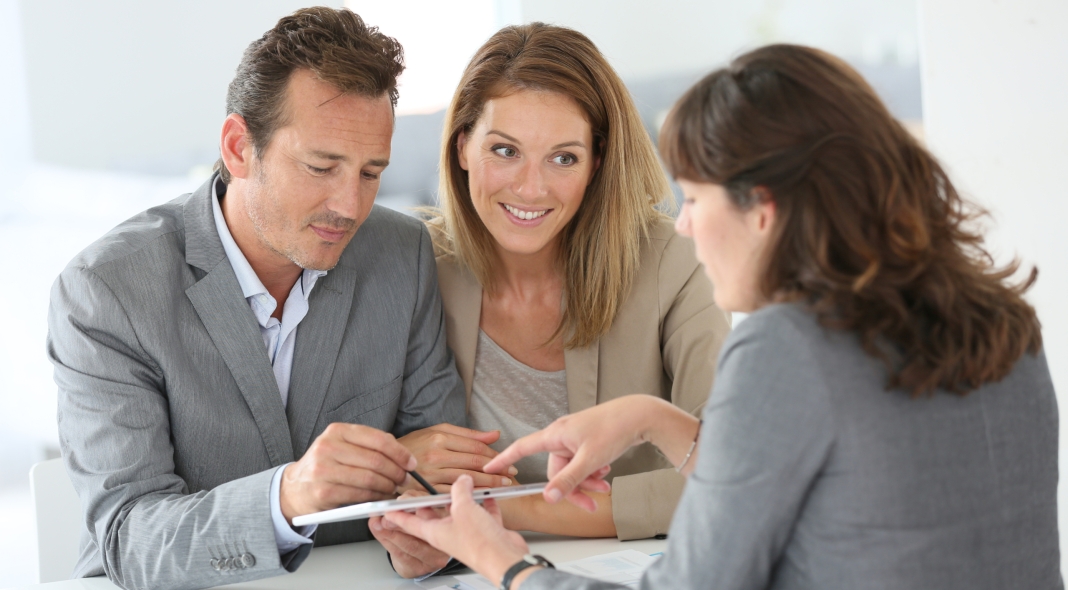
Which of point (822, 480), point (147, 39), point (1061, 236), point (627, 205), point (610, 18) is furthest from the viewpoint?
point (610, 18)

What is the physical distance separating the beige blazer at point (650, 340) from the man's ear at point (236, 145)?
0.57 metres

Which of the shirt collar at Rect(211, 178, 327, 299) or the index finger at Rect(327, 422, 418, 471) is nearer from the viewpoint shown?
the index finger at Rect(327, 422, 418, 471)

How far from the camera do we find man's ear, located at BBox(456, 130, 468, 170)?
2197 mm

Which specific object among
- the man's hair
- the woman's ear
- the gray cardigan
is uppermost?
the man's hair

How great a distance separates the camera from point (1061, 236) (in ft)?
9.44

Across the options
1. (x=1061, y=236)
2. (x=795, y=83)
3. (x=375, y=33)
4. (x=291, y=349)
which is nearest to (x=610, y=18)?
(x=1061, y=236)

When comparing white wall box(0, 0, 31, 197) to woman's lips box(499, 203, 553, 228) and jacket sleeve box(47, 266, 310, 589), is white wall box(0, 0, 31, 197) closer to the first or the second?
jacket sleeve box(47, 266, 310, 589)

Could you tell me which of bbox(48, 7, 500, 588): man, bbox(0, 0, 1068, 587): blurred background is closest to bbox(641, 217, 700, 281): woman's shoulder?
bbox(48, 7, 500, 588): man

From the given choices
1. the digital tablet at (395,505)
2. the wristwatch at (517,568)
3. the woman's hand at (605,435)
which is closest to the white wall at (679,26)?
the woman's hand at (605,435)

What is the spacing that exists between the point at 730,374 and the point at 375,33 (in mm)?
1376

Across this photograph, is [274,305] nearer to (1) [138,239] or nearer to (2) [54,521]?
(1) [138,239]

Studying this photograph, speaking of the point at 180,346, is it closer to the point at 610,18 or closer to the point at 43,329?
the point at 43,329

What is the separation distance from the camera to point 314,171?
74.8 inches

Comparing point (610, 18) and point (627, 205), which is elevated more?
point (610, 18)
